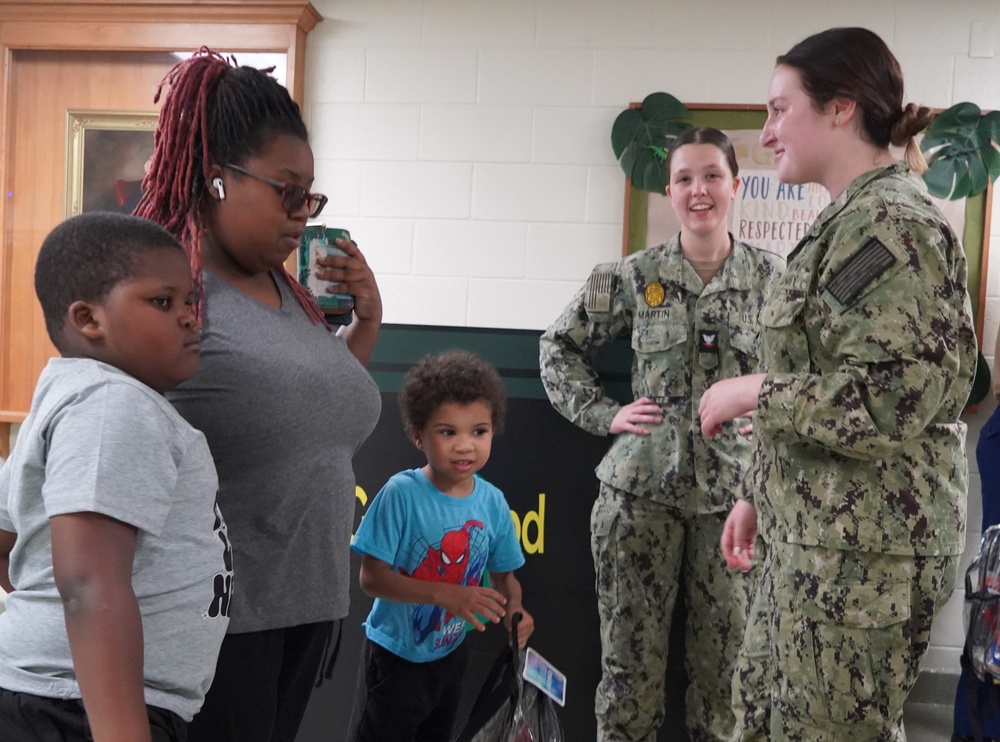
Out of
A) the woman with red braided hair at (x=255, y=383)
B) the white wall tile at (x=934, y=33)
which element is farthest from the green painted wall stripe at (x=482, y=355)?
the white wall tile at (x=934, y=33)

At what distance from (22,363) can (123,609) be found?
10.4 ft

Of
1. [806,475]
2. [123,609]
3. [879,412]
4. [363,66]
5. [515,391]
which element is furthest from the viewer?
[363,66]

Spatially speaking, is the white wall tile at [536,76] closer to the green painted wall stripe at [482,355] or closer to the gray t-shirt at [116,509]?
the green painted wall stripe at [482,355]

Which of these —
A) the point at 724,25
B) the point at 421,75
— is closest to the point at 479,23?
the point at 421,75

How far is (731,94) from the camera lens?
3.41 m

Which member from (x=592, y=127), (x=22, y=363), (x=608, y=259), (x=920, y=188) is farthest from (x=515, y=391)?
(x=22, y=363)

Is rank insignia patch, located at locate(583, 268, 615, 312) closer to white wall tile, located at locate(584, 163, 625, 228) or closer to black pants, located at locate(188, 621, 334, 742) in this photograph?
white wall tile, located at locate(584, 163, 625, 228)

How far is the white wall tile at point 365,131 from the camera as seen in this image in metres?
3.54

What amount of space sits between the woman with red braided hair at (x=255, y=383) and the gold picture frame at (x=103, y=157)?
101 inches

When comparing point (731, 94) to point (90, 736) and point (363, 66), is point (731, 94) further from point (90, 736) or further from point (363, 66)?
point (90, 736)

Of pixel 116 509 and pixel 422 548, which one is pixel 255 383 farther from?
pixel 422 548

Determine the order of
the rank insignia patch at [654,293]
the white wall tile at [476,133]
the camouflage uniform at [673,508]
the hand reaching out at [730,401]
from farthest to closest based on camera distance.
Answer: the white wall tile at [476,133] < the rank insignia patch at [654,293] < the camouflage uniform at [673,508] < the hand reaching out at [730,401]

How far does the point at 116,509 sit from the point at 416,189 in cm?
278

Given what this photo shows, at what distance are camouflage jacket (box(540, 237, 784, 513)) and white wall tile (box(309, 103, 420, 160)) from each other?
1.23m
